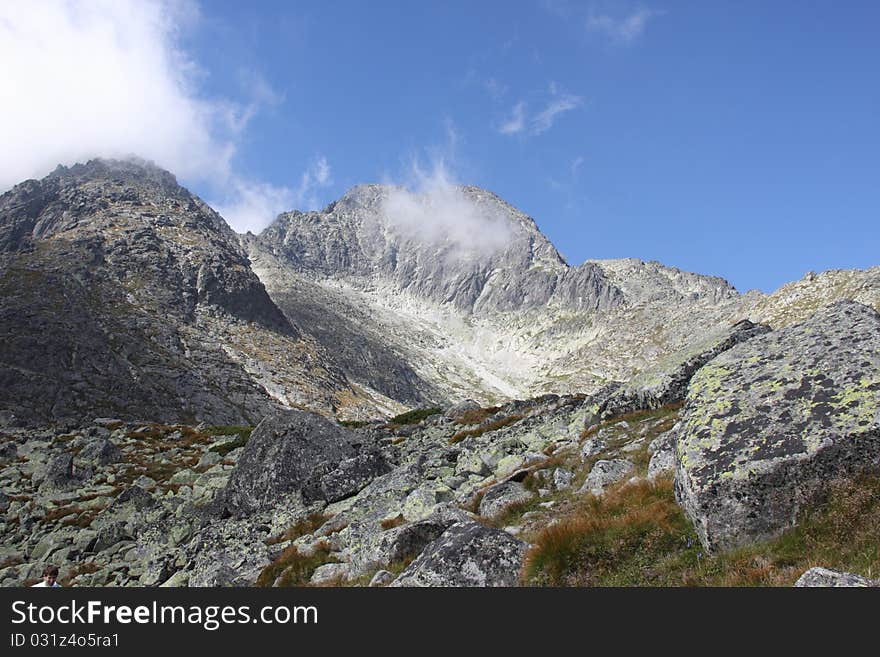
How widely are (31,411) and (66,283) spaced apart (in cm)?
7051

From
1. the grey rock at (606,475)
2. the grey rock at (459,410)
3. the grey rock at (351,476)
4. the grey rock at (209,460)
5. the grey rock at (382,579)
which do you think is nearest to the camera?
the grey rock at (382,579)

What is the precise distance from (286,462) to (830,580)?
23.2m

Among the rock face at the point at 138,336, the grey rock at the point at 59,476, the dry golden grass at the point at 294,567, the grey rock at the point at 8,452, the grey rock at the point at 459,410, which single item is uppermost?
the rock face at the point at 138,336

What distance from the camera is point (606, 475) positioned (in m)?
13.7

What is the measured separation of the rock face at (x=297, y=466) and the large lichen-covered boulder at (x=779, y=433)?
17.3 meters

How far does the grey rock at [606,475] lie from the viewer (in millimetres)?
13344

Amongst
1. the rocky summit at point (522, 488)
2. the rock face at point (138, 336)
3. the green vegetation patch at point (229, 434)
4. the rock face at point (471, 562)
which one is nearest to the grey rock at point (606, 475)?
the rocky summit at point (522, 488)

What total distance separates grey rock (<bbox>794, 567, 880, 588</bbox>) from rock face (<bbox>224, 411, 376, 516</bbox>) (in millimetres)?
19802

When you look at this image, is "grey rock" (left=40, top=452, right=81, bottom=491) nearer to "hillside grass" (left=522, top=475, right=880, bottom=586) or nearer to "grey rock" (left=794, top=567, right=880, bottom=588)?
"hillside grass" (left=522, top=475, right=880, bottom=586)

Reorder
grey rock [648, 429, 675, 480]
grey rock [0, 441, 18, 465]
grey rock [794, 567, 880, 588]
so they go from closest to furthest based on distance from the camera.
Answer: grey rock [794, 567, 880, 588] → grey rock [648, 429, 675, 480] → grey rock [0, 441, 18, 465]

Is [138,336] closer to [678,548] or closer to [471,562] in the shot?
[471,562]

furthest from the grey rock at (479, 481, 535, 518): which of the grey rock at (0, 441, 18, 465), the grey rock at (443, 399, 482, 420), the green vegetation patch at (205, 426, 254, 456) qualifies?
the grey rock at (0, 441, 18, 465)

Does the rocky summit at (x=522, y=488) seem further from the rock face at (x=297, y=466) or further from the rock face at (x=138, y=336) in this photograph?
the rock face at (x=138, y=336)

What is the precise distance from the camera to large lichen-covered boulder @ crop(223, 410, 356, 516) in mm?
25047
